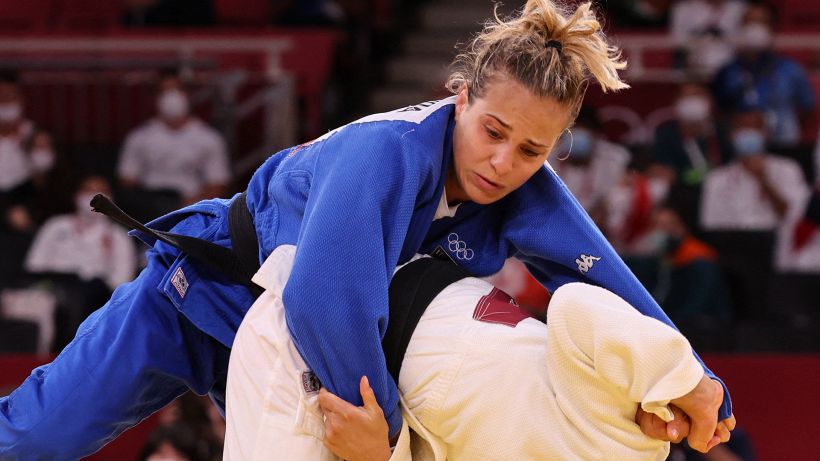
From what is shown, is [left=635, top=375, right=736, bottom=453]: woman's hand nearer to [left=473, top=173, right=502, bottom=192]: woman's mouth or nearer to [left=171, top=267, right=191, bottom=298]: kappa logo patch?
[left=473, top=173, right=502, bottom=192]: woman's mouth

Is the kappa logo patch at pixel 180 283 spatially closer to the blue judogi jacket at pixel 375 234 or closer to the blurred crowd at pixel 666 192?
the blue judogi jacket at pixel 375 234

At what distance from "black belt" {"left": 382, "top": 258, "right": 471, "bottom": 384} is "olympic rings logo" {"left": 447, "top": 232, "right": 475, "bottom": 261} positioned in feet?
0.46

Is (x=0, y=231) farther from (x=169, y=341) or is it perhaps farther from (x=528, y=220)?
(x=528, y=220)

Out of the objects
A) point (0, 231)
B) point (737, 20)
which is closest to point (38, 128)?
point (0, 231)

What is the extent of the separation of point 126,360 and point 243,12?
5743 millimetres

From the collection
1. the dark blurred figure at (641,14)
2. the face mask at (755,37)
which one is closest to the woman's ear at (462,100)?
the face mask at (755,37)

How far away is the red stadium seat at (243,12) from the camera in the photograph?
801cm

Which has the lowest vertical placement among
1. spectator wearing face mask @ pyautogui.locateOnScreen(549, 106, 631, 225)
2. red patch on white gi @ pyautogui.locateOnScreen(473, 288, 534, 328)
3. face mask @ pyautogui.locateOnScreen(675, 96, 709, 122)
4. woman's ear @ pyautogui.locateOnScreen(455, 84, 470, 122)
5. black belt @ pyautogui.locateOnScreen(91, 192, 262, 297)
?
spectator wearing face mask @ pyautogui.locateOnScreen(549, 106, 631, 225)

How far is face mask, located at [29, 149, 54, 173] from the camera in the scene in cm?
637

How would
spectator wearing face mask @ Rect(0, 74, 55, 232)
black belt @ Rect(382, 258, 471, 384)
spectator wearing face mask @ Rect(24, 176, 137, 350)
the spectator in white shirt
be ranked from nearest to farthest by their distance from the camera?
1. black belt @ Rect(382, 258, 471, 384)
2. spectator wearing face mask @ Rect(24, 176, 137, 350)
3. the spectator in white shirt
4. spectator wearing face mask @ Rect(0, 74, 55, 232)

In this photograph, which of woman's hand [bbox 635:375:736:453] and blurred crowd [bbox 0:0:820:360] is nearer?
woman's hand [bbox 635:375:736:453]

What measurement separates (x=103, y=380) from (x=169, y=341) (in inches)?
6.5

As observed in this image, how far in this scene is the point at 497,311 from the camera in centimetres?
241

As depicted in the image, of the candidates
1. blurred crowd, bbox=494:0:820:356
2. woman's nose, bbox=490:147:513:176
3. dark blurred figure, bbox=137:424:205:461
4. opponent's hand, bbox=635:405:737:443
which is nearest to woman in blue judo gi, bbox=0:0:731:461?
woman's nose, bbox=490:147:513:176
